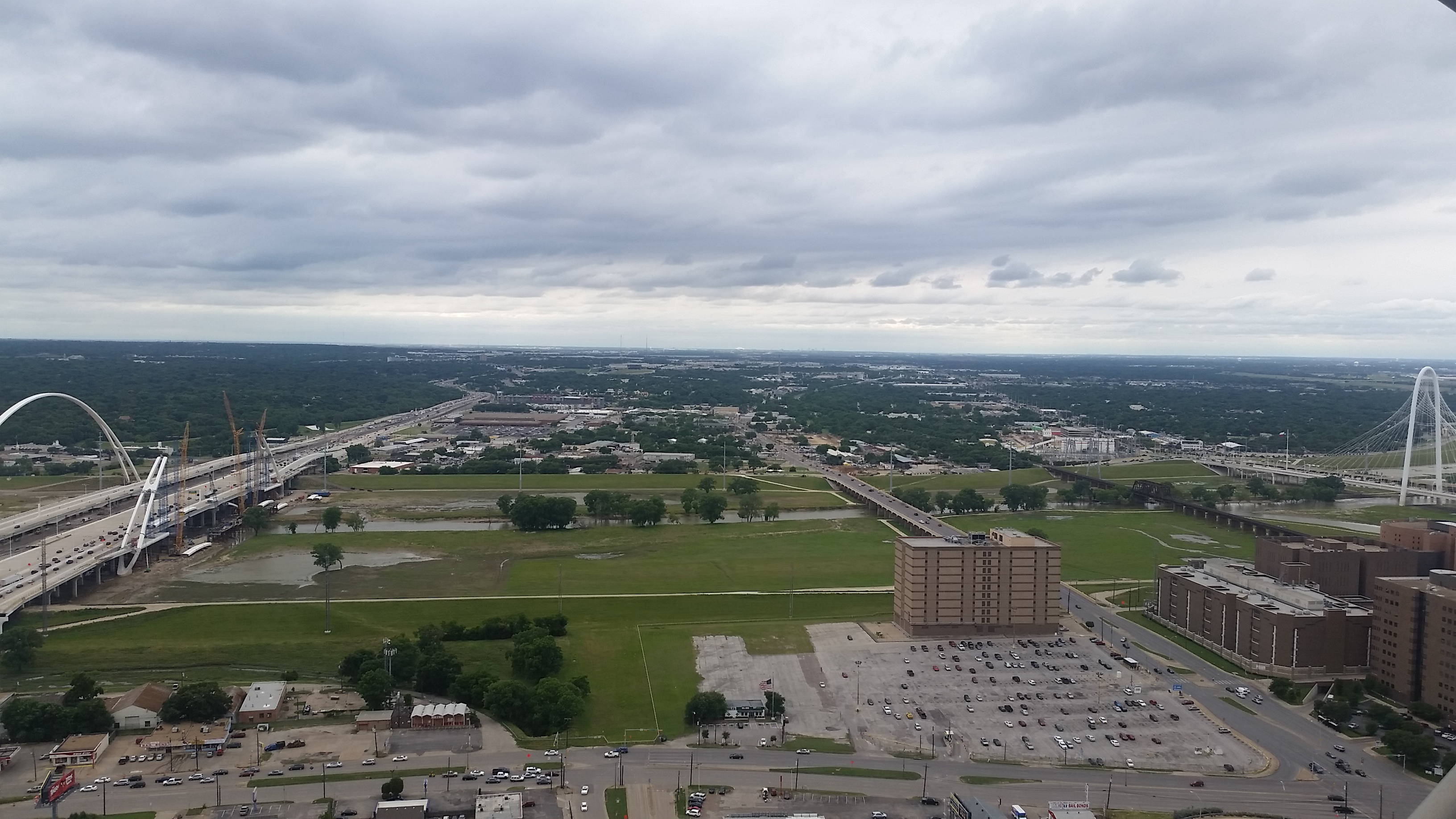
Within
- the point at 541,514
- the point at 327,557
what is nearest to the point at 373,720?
the point at 327,557

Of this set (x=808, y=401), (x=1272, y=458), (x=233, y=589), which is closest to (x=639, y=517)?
(x=233, y=589)

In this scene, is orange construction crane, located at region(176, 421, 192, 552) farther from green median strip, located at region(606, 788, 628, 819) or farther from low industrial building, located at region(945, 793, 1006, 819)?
low industrial building, located at region(945, 793, 1006, 819)

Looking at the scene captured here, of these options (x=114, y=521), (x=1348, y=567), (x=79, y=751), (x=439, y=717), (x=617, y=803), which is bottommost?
(x=617, y=803)

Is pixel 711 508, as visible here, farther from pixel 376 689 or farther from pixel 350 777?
pixel 350 777

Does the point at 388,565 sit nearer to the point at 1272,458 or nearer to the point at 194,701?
the point at 194,701

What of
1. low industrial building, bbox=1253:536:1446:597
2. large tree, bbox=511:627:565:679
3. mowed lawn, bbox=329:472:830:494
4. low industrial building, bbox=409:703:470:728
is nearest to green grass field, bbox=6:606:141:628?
large tree, bbox=511:627:565:679

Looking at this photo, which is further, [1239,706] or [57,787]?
[1239,706]
